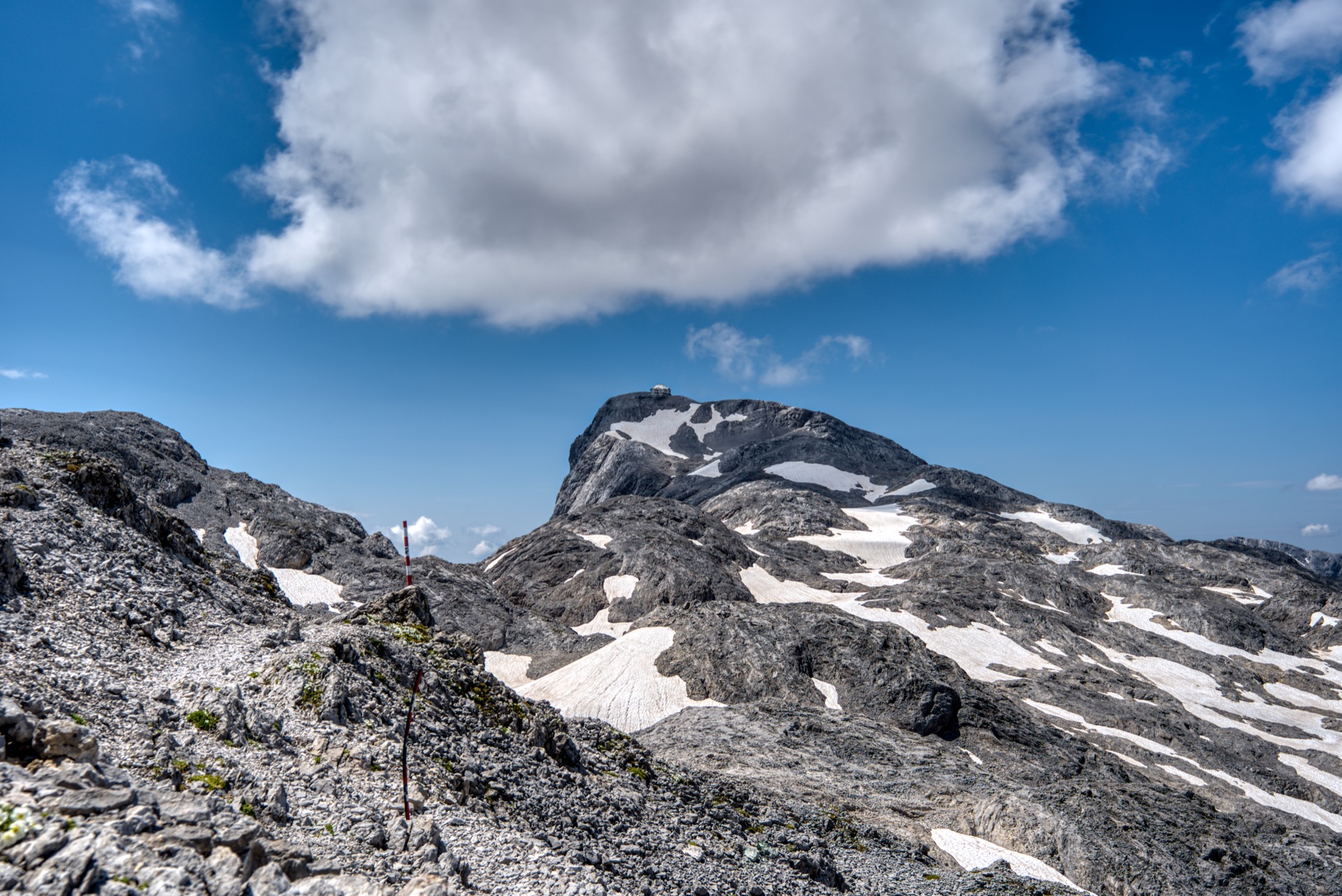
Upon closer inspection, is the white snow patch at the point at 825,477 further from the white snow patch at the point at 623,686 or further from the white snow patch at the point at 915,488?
the white snow patch at the point at 623,686

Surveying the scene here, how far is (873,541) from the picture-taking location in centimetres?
12225

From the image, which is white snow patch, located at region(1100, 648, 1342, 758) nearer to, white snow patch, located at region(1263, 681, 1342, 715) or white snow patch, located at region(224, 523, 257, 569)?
white snow patch, located at region(1263, 681, 1342, 715)


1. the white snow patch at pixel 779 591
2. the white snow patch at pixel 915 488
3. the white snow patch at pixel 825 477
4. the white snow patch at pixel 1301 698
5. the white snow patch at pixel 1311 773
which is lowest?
the white snow patch at pixel 1311 773

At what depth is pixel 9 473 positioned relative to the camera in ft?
66.2

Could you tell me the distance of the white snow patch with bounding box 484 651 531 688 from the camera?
58469 mm

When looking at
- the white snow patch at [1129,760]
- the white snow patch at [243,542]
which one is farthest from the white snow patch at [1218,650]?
the white snow patch at [243,542]

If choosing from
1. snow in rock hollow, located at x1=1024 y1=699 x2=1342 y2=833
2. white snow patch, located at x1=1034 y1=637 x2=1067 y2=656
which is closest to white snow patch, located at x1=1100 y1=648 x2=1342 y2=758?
white snow patch, located at x1=1034 y1=637 x2=1067 y2=656

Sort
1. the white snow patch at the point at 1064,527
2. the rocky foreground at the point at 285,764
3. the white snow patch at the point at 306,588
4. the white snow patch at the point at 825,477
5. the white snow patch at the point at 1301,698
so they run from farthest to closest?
the white snow patch at the point at 825,477, the white snow patch at the point at 1064,527, the white snow patch at the point at 1301,698, the white snow patch at the point at 306,588, the rocky foreground at the point at 285,764

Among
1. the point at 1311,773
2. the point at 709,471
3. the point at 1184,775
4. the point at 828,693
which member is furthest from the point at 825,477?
the point at 828,693

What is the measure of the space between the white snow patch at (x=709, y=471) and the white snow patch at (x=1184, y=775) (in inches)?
4960

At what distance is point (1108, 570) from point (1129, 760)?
66.0 metres

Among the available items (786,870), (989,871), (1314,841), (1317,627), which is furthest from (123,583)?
(1317,627)

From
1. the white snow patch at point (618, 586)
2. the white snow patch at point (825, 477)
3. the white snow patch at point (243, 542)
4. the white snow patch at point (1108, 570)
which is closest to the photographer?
the white snow patch at point (243, 542)

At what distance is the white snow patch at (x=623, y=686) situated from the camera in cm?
4609
